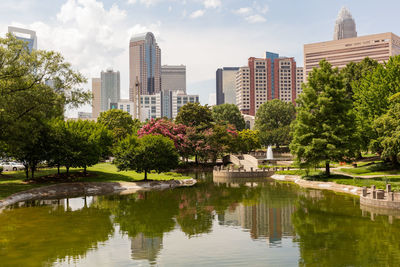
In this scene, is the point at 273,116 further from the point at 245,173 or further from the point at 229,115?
the point at 245,173

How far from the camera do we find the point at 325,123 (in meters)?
50.3

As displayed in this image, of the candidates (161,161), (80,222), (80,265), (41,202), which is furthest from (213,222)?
(161,161)

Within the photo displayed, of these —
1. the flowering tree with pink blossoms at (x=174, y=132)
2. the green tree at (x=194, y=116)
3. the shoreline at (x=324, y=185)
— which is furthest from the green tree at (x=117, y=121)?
the shoreline at (x=324, y=185)

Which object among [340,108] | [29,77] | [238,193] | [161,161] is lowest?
[238,193]

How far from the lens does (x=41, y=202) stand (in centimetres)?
3856

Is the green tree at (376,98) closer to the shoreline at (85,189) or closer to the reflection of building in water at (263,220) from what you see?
the reflection of building in water at (263,220)

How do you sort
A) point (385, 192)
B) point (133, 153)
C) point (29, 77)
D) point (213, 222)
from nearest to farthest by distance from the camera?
point (213, 222) < point (385, 192) < point (29, 77) < point (133, 153)

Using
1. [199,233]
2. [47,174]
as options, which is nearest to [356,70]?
[47,174]

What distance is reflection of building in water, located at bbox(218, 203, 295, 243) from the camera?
961 inches

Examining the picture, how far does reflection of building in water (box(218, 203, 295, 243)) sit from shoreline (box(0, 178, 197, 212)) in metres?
18.2

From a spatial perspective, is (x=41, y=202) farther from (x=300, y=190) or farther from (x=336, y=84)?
(x=336, y=84)

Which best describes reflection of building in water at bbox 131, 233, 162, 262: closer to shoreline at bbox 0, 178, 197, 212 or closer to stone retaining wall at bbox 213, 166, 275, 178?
shoreline at bbox 0, 178, 197, 212

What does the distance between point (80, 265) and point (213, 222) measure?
12123 millimetres

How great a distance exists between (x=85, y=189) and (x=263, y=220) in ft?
88.7
